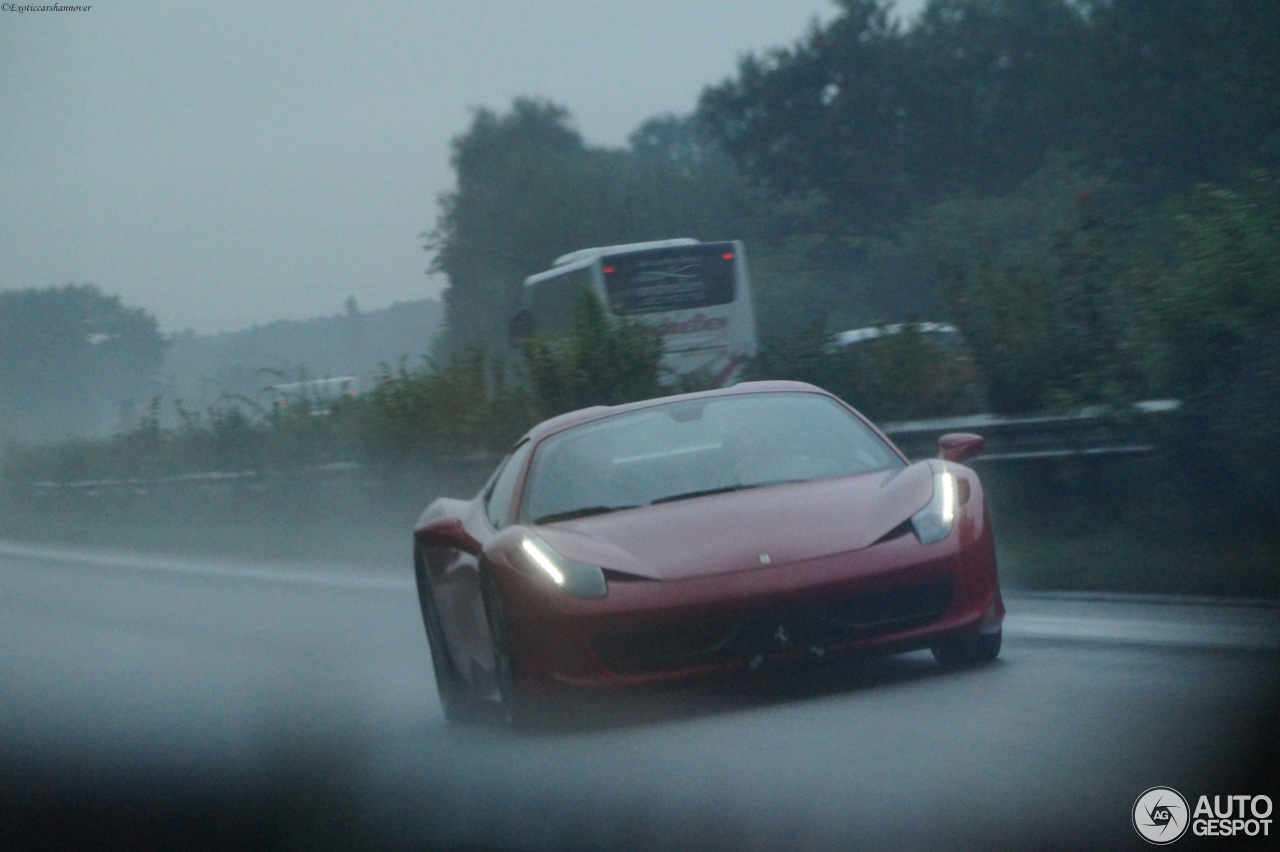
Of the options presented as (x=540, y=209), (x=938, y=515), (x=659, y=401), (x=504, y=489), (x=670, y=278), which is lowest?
(x=938, y=515)

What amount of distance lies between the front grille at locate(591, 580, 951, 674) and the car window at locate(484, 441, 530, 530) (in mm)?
1213

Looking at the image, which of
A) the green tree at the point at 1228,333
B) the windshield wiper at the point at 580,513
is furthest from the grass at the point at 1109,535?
the windshield wiper at the point at 580,513

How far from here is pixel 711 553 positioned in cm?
647

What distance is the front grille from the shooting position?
6.33m

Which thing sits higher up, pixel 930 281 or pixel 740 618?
pixel 740 618

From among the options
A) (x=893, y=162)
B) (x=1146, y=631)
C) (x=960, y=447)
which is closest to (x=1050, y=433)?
(x=1146, y=631)

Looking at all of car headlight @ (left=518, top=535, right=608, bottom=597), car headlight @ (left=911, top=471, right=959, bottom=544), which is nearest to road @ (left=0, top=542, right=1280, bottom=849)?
car headlight @ (left=518, top=535, right=608, bottom=597)

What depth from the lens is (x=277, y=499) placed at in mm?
25547

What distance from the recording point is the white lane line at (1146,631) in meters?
7.53

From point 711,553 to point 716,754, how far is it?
0.75 m

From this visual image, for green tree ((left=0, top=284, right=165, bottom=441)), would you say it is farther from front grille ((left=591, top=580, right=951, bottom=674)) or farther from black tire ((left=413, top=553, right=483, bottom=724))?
front grille ((left=591, top=580, right=951, bottom=674))

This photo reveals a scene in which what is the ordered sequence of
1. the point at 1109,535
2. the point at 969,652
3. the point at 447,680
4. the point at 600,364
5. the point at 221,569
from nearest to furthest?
the point at 969,652, the point at 447,680, the point at 1109,535, the point at 600,364, the point at 221,569

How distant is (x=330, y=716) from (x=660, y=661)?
2.79 meters

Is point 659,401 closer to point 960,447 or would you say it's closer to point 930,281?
point 960,447
